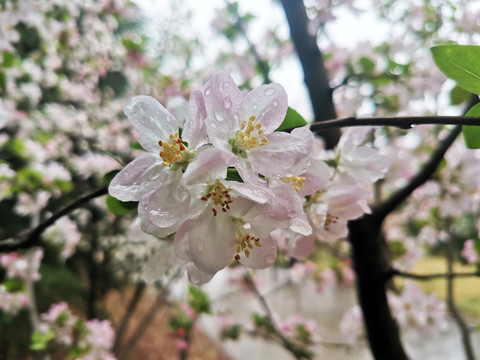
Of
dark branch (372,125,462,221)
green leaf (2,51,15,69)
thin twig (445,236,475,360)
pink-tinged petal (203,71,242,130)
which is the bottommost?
thin twig (445,236,475,360)

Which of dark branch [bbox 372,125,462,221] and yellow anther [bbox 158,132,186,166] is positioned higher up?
yellow anther [bbox 158,132,186,166]

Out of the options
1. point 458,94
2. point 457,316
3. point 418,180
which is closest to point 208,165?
point 458,94

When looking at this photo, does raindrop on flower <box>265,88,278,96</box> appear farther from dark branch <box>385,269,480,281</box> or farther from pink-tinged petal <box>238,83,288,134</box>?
dark branch <box>385,269,480,281</box>

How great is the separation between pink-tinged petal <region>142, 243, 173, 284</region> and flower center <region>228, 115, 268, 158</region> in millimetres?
146

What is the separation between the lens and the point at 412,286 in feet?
4.34

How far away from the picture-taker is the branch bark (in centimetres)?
78

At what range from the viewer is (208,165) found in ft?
0.68

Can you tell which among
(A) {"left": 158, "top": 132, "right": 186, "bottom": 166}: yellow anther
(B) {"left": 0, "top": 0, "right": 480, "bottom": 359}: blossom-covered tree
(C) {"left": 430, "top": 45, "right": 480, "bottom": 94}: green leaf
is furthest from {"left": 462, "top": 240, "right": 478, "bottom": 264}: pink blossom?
(A) {"left": 158, "top": 132, "right": 186, "bottom": 166}: yellow anther

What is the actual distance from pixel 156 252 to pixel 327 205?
0.19 metres

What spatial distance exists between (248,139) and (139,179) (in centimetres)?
9

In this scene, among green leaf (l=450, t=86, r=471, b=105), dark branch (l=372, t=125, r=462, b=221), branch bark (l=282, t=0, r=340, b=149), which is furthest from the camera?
branch bark (l=282, t=0, r=340, b=149)

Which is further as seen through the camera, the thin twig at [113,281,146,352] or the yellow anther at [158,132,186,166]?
the thin twig at [113,281,146,352]

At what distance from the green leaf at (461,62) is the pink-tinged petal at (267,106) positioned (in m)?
0.11

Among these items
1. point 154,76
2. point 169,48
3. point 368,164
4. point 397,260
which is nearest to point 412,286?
point 397,260
